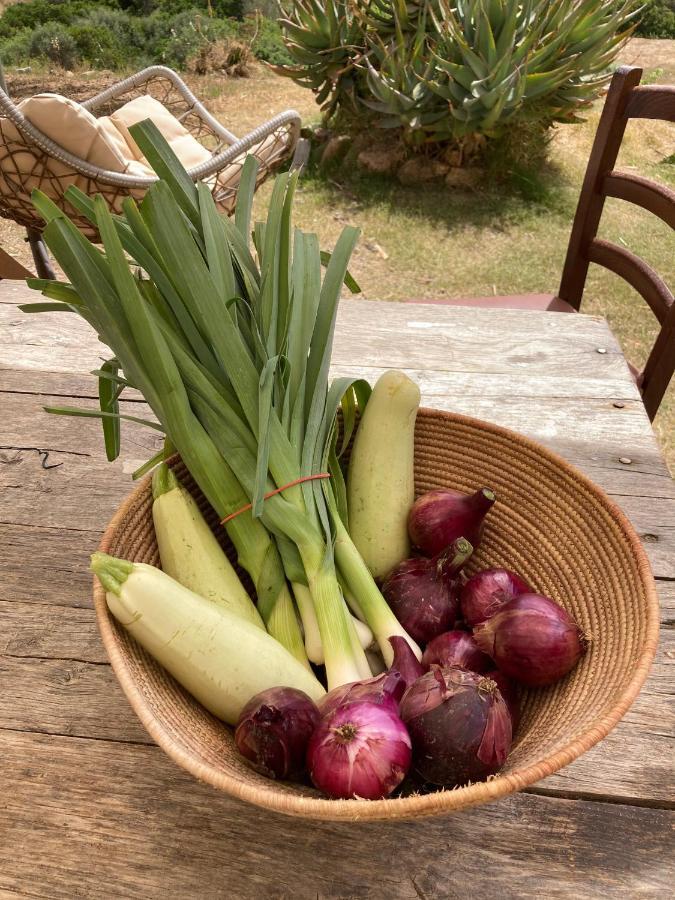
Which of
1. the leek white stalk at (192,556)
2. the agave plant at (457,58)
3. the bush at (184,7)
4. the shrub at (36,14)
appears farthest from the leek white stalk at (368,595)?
the shrub at (36,14)

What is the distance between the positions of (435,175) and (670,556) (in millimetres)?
3499

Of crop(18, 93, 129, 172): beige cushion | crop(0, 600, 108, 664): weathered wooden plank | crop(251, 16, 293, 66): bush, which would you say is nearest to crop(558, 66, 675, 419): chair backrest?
crop(0, 600, 108, 664): weathered wooden plank

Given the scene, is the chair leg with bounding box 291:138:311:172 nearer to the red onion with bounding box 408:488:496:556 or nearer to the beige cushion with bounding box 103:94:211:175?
the beige cushion with bounding box 103:94:211:175

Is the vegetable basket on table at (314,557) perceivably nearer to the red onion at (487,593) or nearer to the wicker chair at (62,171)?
the red onion at (487,593)

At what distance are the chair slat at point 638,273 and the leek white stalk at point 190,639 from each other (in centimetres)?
116

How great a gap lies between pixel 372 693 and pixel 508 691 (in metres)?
0.15

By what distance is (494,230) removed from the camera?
372 cm

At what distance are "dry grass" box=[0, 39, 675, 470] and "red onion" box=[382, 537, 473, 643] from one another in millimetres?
2273

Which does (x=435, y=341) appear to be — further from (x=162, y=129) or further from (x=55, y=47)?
(x=55, y=47)

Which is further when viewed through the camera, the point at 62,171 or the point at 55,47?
the point at 55,47

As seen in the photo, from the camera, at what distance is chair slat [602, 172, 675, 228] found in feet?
4.62

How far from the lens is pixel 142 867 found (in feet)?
1.96

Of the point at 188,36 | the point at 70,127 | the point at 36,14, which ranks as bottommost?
the point at 70,127

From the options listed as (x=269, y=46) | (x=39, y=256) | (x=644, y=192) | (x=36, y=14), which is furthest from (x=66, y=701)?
(x=36, y=14)
